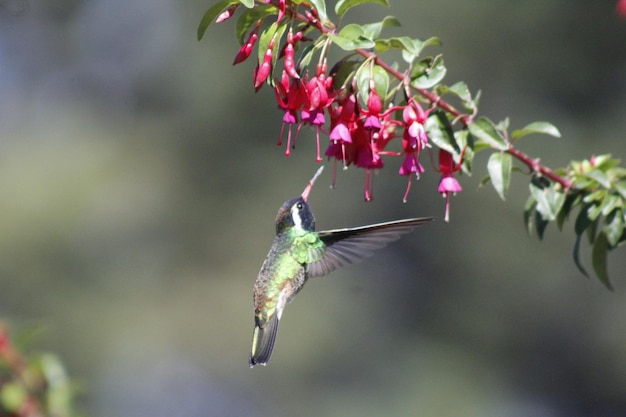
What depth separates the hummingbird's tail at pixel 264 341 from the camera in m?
1.73

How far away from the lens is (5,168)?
6.29 meters

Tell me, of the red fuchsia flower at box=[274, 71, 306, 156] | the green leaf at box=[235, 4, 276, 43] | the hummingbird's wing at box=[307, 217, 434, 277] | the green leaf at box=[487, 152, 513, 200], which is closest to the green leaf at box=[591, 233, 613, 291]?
the green leaf at box=[487, 152, 513, 200]

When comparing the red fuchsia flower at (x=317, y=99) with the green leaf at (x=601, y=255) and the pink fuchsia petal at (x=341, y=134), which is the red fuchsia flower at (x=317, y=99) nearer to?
the pink fuchsia petal at (x=341, y=134)

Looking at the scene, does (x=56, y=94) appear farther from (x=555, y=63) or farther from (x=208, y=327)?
(x=555, y=63)

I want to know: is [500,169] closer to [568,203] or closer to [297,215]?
[568,203]

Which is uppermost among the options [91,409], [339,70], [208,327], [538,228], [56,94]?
[56,94]

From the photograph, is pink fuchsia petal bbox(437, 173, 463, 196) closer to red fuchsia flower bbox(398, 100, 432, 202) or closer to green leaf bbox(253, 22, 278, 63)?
red fuchsia flower bbox(398, 100, 432, 202)

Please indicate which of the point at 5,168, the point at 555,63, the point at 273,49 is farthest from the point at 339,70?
the point at 5,168

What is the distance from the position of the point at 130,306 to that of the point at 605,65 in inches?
143

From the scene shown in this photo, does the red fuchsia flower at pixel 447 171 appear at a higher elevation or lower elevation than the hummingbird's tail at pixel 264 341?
higher

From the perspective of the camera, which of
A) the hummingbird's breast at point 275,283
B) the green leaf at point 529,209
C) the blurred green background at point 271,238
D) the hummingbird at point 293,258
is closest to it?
the green leaf at point 529,209

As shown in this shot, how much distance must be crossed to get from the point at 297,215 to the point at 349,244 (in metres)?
0.12

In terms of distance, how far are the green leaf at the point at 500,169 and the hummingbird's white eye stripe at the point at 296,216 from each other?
1.36ft

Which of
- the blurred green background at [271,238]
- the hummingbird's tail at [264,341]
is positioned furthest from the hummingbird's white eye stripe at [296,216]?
the blurred green background at [271,238]
